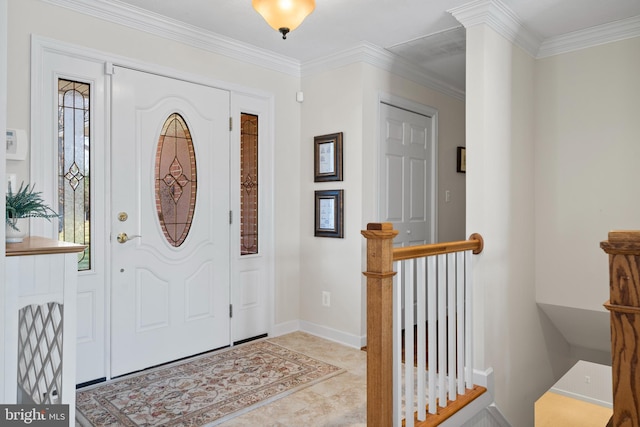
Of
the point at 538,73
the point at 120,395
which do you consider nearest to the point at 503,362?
the point at 538,73

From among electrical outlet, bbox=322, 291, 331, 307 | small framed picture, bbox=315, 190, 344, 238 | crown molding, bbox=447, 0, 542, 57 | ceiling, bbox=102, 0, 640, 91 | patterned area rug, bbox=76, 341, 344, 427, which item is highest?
ceiling, bbox=102, 0, 640, 91

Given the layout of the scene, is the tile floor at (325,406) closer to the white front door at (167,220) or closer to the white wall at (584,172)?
the white front door at (167,220)

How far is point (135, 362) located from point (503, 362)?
2.49m

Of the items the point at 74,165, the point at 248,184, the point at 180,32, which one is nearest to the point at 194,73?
the point at 180,32

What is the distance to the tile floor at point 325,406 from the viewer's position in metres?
2.29

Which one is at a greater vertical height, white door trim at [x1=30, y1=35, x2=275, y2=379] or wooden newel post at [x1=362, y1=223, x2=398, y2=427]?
white door trim at [x1=30, y1=35, x2=275, y2=379]

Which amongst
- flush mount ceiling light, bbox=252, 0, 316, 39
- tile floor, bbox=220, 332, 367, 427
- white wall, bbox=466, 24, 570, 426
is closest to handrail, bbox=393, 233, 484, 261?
white wall, bbox=466, 24, 570, 426

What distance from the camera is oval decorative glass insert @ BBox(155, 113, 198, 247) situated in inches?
120

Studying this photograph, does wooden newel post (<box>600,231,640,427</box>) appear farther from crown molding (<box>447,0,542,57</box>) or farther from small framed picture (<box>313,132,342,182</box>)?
small framed picture (<box>313,132,342,182</box>)

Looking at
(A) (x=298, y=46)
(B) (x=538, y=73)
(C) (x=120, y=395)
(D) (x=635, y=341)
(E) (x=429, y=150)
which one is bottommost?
(C) (x=120, y=395)

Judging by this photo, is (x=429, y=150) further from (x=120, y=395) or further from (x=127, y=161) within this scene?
(x=120, y=395)

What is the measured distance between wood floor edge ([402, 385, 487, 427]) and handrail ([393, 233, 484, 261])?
83 centimetres

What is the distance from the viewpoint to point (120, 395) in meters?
2.55

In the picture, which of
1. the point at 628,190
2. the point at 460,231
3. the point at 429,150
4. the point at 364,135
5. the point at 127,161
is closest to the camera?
the point at 127,161
